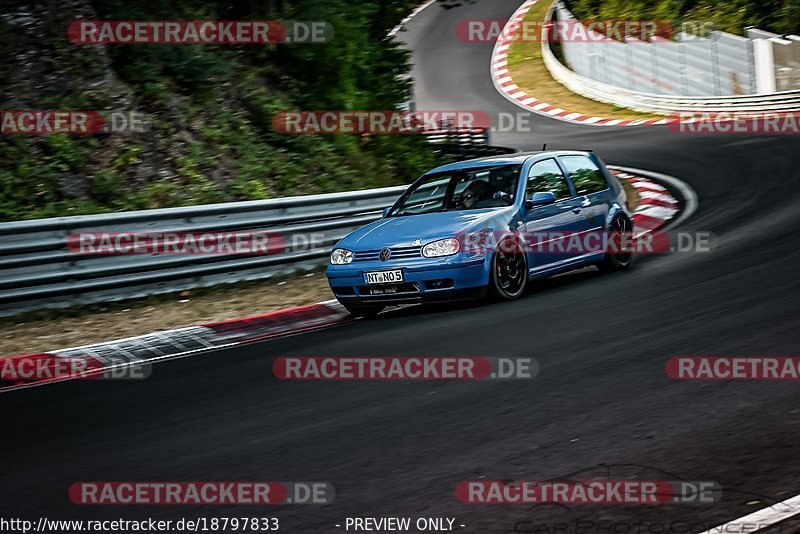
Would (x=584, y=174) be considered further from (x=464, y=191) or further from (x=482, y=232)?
(x=482, y=232)

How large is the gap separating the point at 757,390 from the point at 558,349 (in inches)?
74.0

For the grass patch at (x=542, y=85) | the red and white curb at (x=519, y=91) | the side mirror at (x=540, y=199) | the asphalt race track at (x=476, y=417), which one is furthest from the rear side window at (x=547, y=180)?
the grass patch at (x=542, y=85)

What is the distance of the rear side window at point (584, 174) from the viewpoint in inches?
479

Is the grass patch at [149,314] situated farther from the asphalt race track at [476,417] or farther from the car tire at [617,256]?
the car tire at [617,256]

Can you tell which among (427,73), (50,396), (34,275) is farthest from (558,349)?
(427,73)

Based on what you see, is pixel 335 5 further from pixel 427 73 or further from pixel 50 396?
pixel 427 73

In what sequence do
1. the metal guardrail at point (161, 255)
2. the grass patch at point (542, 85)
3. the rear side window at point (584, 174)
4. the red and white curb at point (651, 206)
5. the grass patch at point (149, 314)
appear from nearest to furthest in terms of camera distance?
the grass patch at point (149, 314)
the metal guardrail at point (161, 255)
the rear side window at point (584, 174)
the red and white curb at point (651, 206)
the grass patch at point (542, 85)

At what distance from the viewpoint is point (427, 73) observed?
4384 centimetres

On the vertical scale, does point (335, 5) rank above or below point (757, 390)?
above

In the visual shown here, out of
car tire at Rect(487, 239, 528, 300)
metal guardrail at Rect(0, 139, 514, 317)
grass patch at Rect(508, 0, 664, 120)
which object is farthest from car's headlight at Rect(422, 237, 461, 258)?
grass patch at Rect(508, 0, 664, 120)

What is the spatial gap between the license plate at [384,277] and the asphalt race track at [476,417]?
39cm

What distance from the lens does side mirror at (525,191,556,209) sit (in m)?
11.1

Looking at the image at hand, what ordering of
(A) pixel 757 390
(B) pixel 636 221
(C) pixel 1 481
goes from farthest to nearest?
(B) pixel 636 221 < (A) pixel 757 390 < (C) pixel 1 481

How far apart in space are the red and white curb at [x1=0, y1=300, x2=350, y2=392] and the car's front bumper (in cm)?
60
